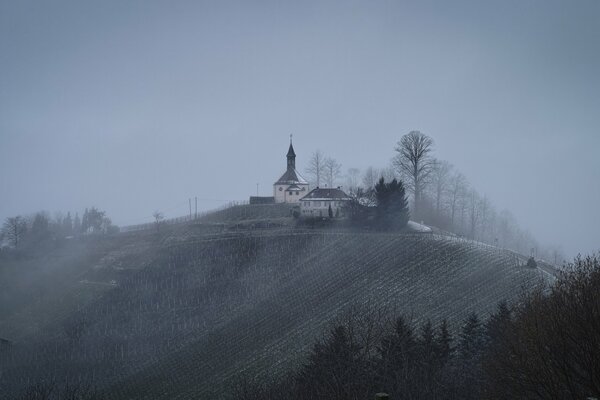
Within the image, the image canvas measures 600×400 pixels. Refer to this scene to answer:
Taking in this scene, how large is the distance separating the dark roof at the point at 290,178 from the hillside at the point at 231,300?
62.8ft

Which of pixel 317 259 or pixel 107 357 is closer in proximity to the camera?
pixel 107 357

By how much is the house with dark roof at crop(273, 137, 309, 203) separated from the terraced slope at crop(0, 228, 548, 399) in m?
22.5

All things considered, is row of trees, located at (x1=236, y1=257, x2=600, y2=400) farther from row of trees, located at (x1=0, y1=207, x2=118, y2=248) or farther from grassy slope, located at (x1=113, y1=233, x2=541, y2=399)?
row of trees, located at (x1=0, y1=207, x2=118, y2=248)

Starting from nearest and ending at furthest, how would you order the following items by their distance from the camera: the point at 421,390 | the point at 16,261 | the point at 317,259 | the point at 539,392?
the point at 539,392 → the point at 421,390 → the point at 317,259 → the point at 16,261

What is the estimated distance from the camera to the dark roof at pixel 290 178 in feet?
278

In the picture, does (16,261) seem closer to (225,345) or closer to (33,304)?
(33,304)

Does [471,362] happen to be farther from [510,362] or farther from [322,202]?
[322,202]

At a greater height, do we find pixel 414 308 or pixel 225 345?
pixel 414 308

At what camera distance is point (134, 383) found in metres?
39.0

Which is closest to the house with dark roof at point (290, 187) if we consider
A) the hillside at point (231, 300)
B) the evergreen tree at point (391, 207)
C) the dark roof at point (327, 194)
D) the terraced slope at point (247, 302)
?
the dark roof at point (327, 194)

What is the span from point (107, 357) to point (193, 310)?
363 inches

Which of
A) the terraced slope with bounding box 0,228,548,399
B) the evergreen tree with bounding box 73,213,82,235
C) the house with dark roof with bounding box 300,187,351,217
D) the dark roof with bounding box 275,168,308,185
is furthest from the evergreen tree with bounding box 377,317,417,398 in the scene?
the evergreen tree with bounding box 73,213,82,235

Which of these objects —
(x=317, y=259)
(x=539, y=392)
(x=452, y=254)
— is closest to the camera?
(x=539, y=392)

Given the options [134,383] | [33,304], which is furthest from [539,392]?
[33,304]
